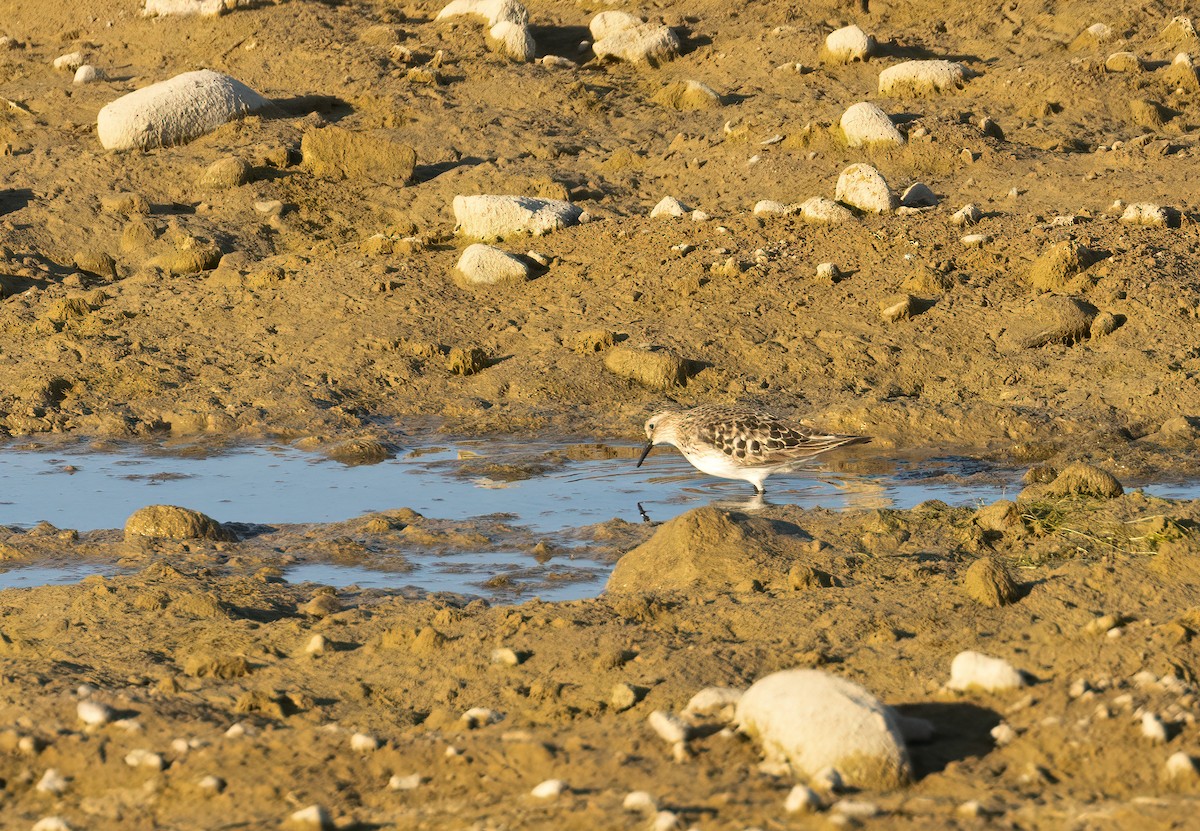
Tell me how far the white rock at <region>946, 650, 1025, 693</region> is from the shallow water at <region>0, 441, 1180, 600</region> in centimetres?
275

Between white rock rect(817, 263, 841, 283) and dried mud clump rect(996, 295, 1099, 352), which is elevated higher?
white rock rect(817, 263, 841, 283)

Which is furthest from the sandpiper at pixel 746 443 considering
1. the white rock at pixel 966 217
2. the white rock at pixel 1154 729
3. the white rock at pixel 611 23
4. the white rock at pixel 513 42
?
the white rock at pixel 611 23

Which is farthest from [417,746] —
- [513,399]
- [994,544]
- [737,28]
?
[737,28]

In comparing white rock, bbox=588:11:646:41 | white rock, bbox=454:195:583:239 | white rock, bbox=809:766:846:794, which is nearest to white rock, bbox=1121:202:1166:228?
white rock, bbox=454:195:583:239

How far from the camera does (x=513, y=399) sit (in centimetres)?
1085

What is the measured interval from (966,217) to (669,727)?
8.22m

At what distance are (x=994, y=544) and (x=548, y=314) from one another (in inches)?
199

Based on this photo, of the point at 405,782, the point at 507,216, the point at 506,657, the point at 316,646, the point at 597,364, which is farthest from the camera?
the point at 507,216

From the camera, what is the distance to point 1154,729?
4.64 meters

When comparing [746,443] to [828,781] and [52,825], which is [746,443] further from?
[52,825]

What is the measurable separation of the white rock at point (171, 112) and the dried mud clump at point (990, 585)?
10392 millimetres

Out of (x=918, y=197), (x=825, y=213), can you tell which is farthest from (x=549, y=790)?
(x=918, y=197)

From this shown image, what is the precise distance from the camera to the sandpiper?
882 cm

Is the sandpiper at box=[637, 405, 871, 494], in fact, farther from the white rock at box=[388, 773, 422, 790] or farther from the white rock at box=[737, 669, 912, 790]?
the white rock at box=[388, 773, 422, 790]
